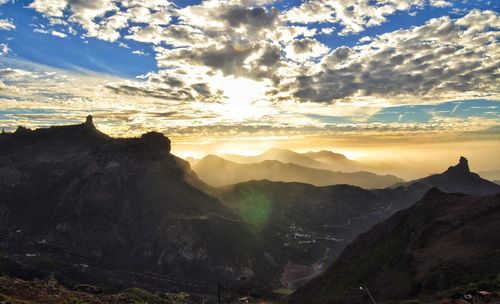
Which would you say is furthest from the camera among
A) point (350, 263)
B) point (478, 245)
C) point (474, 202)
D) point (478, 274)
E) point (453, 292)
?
point (350, 263)

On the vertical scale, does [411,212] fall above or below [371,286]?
above

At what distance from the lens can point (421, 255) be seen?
113812 millimetres

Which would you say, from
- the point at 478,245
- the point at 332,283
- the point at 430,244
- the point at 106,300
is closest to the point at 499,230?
the point at 478,245

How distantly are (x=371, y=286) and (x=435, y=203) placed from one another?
5570 cm

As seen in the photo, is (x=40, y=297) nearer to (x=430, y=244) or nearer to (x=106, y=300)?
(x=106, y=300)

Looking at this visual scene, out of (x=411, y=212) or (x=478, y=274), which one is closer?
(x=478, y=274)

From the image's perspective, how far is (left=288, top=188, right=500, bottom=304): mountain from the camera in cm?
9569

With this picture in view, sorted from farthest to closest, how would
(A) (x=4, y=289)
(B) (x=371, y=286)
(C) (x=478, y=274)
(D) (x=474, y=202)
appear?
(D) (x=474, y=202) < (B) (x=371, y=286) < (C) (x=478, y=274) < (A) (x=4, y=289)

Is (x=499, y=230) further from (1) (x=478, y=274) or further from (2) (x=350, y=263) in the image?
(2) (x=350, y=263)

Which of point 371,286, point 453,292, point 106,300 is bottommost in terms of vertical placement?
point 371,286

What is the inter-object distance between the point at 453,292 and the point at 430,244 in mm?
42661

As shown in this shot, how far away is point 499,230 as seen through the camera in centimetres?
10850

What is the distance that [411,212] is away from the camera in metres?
157

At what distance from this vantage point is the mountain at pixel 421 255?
9569 cm
